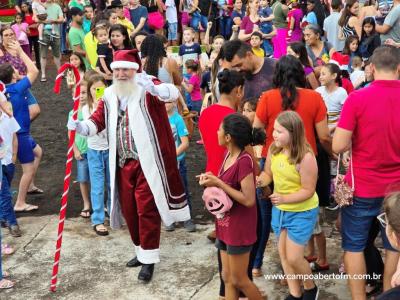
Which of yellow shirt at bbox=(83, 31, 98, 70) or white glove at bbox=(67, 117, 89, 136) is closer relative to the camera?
white glove at bbox=(67, 117, 89, 136)

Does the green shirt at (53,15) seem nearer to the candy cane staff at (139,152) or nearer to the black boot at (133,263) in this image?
the candy cane staff at (139,152)

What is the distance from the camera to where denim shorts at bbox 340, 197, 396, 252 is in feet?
14.3

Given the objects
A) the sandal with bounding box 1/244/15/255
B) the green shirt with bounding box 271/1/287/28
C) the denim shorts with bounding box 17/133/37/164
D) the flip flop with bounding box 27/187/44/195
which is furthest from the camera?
the green shirt with bounding box 271/1/287/28

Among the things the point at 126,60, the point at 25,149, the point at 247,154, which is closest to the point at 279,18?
the point at 25,149

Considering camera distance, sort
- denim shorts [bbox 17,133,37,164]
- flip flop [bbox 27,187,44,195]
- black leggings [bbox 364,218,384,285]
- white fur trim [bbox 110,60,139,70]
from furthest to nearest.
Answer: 1. flip flop [bbox 27,187,44,195]
2. denim shorts [bbox 17,133,37,164]
3. white fur trim [bbox 110,60,139,70]
4. black leggings [bbox 364,218,384,285]

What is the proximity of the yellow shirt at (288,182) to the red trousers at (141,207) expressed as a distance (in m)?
1.39

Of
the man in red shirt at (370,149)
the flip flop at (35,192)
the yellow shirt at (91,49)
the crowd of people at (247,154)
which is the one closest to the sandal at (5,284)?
the crowd of people at (247,154)

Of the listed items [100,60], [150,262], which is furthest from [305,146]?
[100,60]

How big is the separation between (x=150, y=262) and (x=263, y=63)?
202cm

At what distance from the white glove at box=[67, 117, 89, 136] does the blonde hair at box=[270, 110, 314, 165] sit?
1786 millimetres

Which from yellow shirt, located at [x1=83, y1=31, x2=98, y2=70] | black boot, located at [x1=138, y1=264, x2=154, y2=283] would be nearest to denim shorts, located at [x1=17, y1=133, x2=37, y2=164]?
black boot, located at [x1=138, y1=264, x2=154, y2=283]

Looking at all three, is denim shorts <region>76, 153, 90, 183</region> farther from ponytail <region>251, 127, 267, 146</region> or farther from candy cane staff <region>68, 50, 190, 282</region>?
ponytail <region>251, 127, 267, 146</region>

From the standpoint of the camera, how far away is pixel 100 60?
8.32 m

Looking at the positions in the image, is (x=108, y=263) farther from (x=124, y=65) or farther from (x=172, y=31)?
(x=172, y=31)
